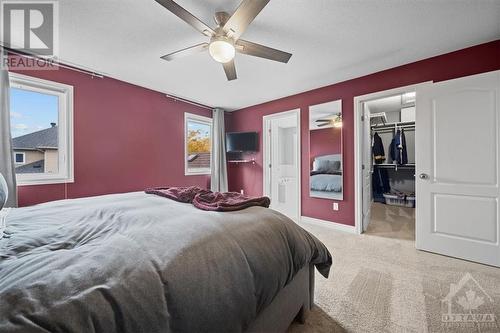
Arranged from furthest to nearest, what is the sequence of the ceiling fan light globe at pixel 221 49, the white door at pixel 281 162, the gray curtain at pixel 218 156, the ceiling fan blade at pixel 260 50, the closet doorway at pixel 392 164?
the gray curtain at pixel 218 156, the white door at pixel 281 162, the closet doorway at pixel 392 164, the ceiling fan blade at pixel 260 50, the ceiling fan light globe at pixel 221 49

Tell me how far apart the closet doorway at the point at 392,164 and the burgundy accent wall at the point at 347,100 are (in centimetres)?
32

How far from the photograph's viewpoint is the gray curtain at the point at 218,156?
447 cm

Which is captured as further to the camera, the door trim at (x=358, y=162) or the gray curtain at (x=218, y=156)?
the gray curtain at (x=218, y=156)

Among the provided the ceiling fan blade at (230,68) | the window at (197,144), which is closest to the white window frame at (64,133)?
the window at (197,144)

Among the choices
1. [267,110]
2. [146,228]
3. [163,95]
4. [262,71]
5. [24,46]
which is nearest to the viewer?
[146,228]

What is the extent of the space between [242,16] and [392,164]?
488 centimetres

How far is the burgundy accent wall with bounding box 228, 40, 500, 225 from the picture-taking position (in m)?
2.29

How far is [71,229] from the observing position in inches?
42.0

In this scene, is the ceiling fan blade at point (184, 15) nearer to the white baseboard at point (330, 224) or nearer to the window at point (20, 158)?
the window at point (20, 158)

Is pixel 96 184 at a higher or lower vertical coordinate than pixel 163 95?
lower

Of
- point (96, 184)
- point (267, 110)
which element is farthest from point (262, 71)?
point (96, 184)

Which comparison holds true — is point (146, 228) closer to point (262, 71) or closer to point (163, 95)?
point (262, 71)

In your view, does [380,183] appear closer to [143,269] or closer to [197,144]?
[197,144]

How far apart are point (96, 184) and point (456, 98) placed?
4556 millimetres
